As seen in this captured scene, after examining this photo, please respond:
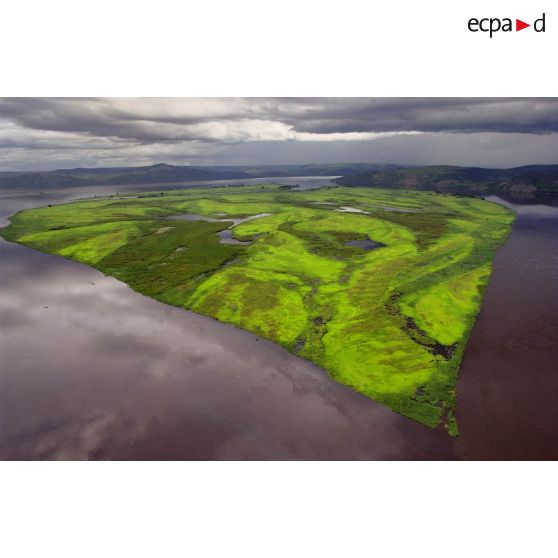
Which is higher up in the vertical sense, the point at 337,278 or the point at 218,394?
the point at 337,278

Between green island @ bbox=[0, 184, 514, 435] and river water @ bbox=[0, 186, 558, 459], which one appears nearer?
river water @ bbox=[0, 186, 558, 459]

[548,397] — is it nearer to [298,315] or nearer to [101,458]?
[298,315]

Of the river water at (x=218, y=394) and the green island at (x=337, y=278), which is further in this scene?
the green island at (x=337, y=278)

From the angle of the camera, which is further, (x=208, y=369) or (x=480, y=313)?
(x=480, y=313)

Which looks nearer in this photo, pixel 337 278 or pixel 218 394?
pixel 218 394

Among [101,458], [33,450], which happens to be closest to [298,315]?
[101,458]
